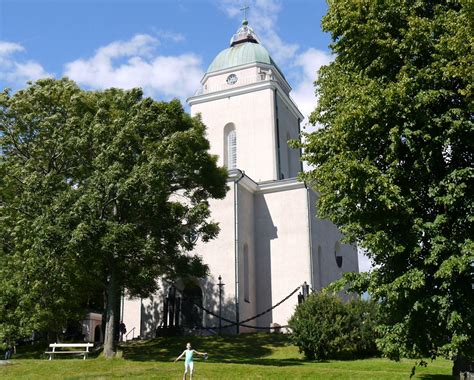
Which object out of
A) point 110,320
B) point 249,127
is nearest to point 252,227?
point 249,127

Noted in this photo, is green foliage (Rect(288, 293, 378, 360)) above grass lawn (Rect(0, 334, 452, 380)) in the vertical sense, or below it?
above

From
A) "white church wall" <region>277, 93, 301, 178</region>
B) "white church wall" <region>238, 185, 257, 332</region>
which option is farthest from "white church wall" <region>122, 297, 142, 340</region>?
"white church wall" <region>277, 93, 301, 178</region>

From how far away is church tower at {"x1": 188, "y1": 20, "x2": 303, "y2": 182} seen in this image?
3269 centimetres

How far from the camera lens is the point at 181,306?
28234 mm

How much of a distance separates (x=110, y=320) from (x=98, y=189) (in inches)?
180

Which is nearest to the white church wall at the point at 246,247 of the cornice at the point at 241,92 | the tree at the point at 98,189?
the tree at the point at 98,189

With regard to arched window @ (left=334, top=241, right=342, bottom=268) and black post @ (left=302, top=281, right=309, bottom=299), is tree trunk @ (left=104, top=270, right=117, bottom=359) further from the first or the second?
arched window @ (left=334, top=241, right=342, bottom=268)

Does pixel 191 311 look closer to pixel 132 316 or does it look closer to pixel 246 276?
pixel 246 276

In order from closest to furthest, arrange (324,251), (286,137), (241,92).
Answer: (324,251) < (241,92) < (286,137)

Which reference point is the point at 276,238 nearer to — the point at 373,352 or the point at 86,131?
the point at 373,352

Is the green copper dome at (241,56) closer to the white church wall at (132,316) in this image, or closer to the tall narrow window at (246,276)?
the tall narrow window at (246,276)

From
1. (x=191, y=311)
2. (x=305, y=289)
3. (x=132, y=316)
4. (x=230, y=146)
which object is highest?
(x=230, y=146)

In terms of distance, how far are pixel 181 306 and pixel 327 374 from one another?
47.1 ft

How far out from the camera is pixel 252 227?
3041 centimetres
